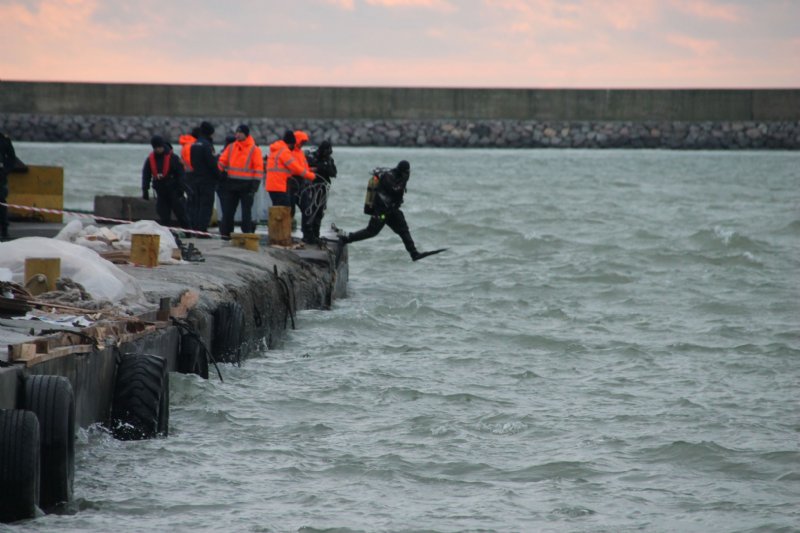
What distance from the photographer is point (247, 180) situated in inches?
711

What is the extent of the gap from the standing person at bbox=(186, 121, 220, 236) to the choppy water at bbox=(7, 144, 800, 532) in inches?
87.3

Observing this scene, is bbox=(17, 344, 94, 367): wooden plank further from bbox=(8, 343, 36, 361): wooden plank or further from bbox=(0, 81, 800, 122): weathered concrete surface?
bbox=(0, 81, 800, 122): weathered concrete surface

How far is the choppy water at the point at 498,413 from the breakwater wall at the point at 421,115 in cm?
4843

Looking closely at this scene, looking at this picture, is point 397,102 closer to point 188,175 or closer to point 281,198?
point 188,175

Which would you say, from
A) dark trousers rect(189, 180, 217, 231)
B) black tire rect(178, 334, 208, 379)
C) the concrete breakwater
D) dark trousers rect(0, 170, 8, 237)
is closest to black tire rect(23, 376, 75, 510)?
black tire rect(178, 334, 208, 379)

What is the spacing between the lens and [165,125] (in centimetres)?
7431

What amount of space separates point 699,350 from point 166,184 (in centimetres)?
675

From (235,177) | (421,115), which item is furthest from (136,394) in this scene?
(421,115)

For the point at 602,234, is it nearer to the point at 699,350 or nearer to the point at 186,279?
the point at 699,350

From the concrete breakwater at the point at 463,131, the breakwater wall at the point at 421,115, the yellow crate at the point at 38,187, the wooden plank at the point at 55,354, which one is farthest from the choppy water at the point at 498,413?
the concrete breakwater at the point at 463,131

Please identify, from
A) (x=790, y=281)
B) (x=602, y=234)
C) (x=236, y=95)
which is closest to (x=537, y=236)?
(x=602, y=234)

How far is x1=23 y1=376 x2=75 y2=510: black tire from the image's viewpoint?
7.73m

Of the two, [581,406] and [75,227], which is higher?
[75,227]

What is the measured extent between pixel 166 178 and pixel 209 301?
5.39 metres
